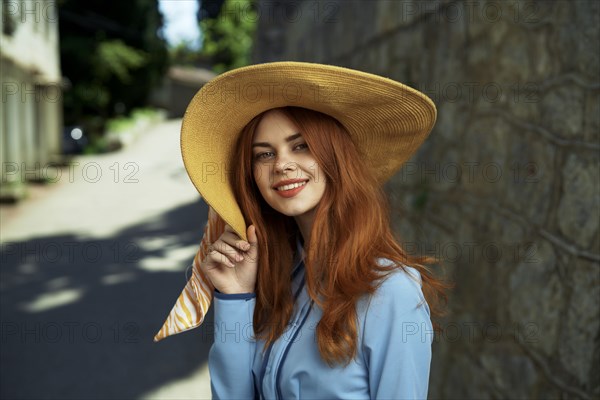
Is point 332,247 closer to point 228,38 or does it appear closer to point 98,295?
point 98,295

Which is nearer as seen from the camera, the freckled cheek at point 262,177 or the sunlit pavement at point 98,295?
the freckled cheek at point 262,177

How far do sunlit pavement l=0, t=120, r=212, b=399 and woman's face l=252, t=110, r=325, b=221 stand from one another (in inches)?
76.2

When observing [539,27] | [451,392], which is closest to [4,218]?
[451,392]

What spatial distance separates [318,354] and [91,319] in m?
3.18

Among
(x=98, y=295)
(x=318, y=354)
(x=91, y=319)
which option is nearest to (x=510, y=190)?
(x=318, y=354)

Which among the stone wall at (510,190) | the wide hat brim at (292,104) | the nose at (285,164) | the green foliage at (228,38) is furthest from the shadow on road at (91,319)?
the green foliage at (228,38)

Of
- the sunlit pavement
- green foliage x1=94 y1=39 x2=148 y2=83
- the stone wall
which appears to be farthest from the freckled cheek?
green foliage x1=94 y1=39 x2=148 y2=83

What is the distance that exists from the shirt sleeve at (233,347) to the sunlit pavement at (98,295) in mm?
1643

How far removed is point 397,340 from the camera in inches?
54.9

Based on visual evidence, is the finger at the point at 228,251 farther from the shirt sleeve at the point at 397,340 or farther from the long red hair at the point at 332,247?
the shirt sleeve at the point at 397,340

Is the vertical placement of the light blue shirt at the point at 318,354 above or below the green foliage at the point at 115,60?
below

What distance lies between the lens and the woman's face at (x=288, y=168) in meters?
1.61

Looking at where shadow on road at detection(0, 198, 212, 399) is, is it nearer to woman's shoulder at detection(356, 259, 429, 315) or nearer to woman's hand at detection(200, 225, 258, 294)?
woman's hand at detection(200, 225, 258, 294)

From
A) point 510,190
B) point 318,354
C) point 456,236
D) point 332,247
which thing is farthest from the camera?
point 456,236
